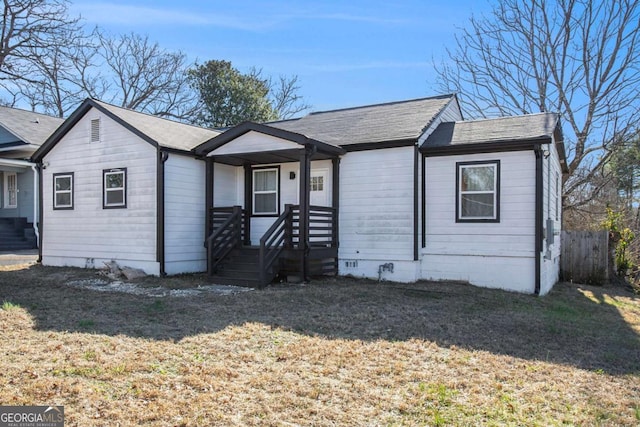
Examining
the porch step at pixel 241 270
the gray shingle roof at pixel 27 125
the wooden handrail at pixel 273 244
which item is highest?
the gray shingle roof at pixel 27 125

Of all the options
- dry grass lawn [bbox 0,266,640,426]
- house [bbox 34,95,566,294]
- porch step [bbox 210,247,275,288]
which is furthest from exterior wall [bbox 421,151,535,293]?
porch step [bbox 210,247,275,288]

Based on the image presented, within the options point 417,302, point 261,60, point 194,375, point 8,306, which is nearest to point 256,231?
point 417,302

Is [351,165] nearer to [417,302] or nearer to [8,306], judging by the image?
[417,302]

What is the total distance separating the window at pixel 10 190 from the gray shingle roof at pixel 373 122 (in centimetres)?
1224

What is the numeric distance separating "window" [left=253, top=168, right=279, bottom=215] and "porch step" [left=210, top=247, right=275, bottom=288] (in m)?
1.44

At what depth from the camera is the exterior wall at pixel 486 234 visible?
34.3 ft

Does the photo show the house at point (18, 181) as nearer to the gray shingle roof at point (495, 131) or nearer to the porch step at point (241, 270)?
the porch step at point (241, 270)

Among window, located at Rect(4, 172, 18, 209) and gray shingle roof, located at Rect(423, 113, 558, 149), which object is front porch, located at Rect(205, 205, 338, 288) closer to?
gray shingle roof, located at Rect(423, 113, 558, 149)

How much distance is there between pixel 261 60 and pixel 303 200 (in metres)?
24.2

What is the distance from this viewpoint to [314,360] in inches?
211

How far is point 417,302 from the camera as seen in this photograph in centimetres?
896

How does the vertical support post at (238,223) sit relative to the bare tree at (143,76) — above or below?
below

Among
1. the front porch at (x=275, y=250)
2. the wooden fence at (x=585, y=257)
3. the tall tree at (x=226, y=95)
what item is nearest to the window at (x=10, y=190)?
the tall tree at (x=226, y=95)

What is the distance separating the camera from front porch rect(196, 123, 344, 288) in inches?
425
